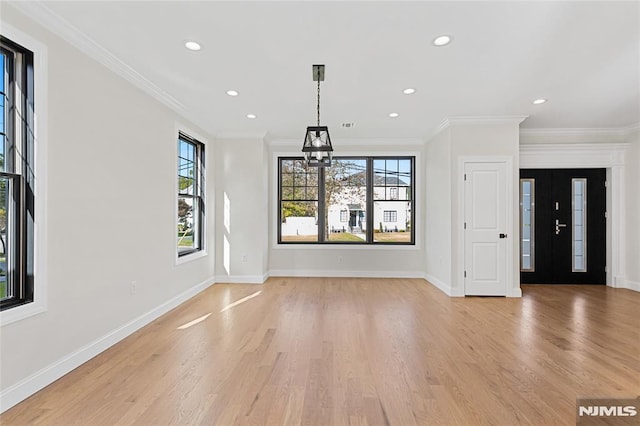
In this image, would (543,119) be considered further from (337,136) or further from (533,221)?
(337,136)

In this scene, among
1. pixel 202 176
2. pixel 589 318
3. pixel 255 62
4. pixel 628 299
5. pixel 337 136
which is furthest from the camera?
pixel 337 136

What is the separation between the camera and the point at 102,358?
267 cm

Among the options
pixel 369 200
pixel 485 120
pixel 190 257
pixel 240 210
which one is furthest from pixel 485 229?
pixel 190 257

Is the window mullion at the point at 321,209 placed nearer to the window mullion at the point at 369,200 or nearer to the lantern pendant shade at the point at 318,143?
the window mullion at the point at 369,200

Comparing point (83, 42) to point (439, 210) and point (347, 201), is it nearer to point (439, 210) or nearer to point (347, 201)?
point (347, 201)

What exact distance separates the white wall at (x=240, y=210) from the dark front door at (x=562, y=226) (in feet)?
15.6

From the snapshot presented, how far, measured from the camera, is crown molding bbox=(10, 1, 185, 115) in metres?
2.14

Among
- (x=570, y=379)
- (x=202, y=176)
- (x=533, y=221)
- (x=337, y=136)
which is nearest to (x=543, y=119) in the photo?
(x=533, y=221)

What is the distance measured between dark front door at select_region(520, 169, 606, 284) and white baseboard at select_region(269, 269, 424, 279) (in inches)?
81.4

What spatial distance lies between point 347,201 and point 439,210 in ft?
5.83

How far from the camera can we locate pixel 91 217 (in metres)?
2.70

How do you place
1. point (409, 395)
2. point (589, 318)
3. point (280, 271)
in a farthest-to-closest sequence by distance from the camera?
1. point (280, 271)
2. point (589, 318)
3. point (409, 395)

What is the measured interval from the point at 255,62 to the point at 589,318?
4.82 metres

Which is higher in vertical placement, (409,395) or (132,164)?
(132,164)
